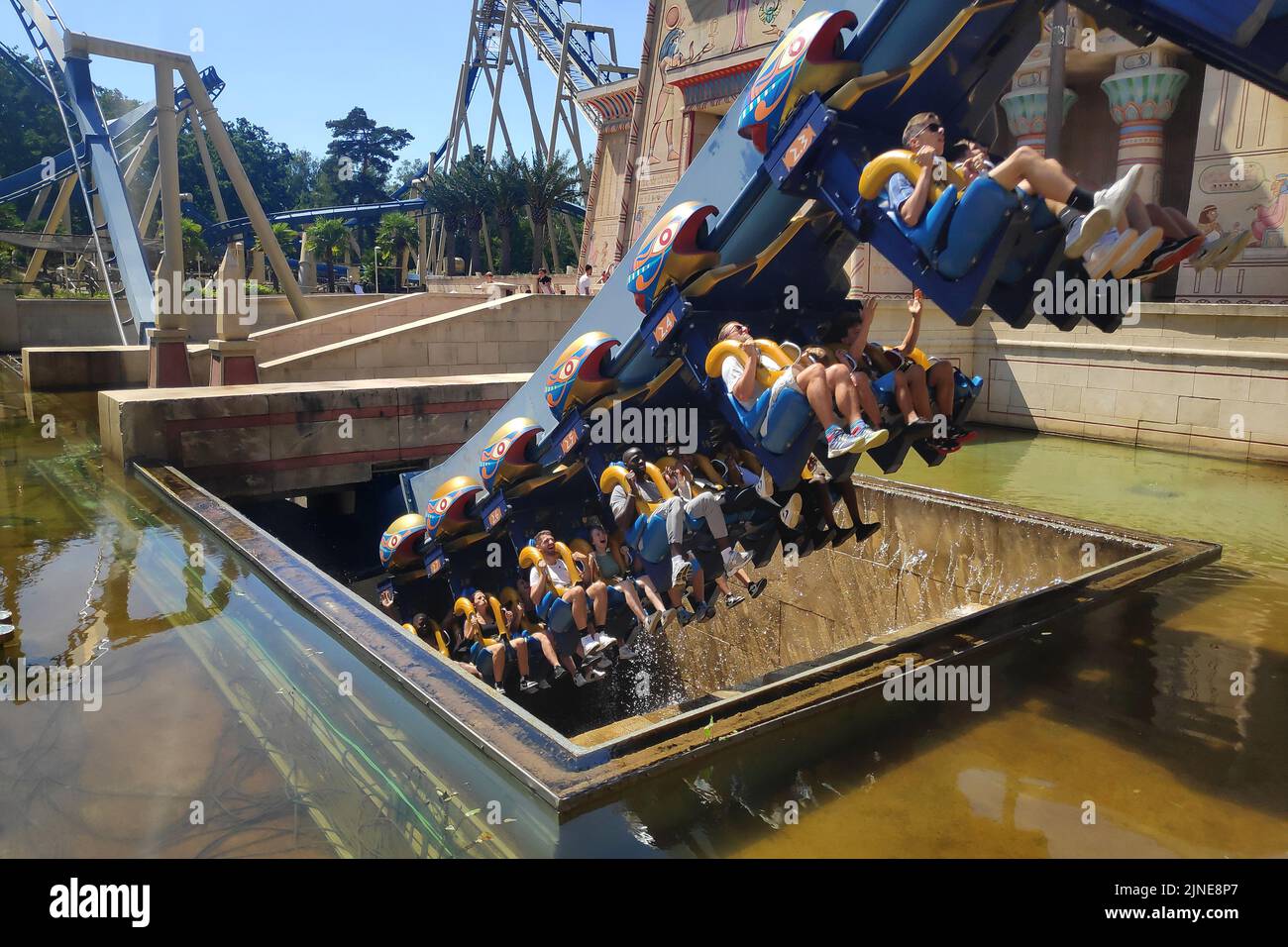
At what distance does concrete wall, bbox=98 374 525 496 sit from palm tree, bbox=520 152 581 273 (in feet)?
115

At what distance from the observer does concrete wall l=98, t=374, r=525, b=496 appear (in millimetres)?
9781

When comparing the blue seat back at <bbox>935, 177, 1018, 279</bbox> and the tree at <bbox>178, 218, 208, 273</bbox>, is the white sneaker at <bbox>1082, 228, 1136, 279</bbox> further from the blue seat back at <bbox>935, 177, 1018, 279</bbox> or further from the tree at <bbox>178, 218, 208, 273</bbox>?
the tree at <bbox>178, 218, 208, 273</bbox>

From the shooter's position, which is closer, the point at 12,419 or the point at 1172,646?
the point at 1172,646

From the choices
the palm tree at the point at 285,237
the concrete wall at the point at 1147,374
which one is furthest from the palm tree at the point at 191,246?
the concrete wall at the point at 1147,374

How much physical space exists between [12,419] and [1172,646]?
14.4m

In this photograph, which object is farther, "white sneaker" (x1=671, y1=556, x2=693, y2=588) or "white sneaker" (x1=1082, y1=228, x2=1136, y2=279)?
"white sneaker" (x1=671, y1=556, x2=693, y2=588)

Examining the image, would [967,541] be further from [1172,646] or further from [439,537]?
[439,537]

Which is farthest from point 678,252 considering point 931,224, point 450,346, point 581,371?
point 450,346

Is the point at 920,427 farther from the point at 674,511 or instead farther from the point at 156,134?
the point at 156,134

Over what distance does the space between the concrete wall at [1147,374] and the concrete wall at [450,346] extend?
6.17 m

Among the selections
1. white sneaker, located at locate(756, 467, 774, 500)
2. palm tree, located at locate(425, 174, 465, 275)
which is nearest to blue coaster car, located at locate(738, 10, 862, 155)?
white sneaker, located at locate(756, 467, 774, 500)

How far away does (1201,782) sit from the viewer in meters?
4.20

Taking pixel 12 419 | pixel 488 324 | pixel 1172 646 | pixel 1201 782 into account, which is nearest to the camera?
pixel 1201 782
